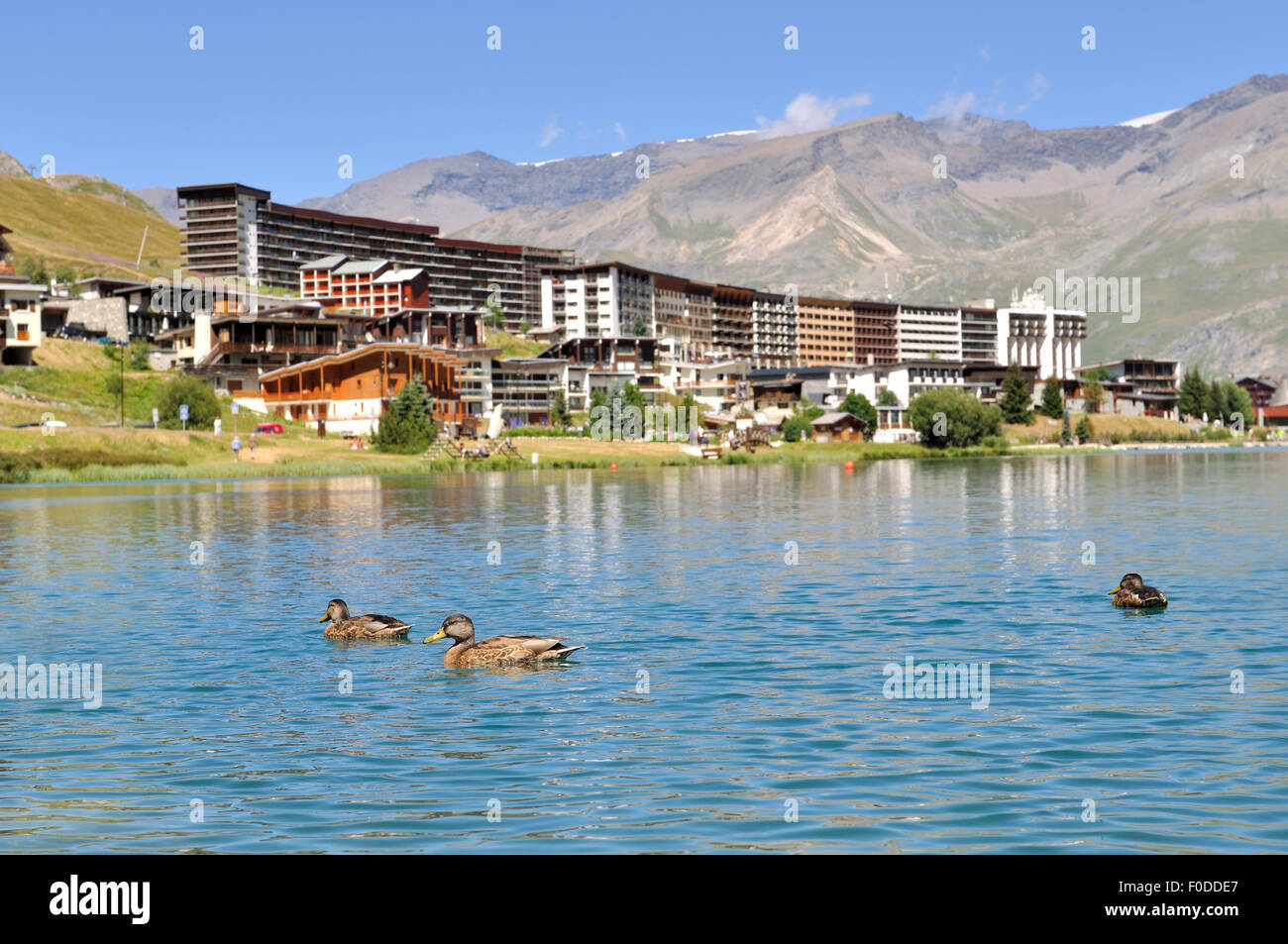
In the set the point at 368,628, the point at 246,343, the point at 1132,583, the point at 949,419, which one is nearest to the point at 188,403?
the point at 246,343

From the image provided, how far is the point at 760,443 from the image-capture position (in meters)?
154

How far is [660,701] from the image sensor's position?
18625 mm

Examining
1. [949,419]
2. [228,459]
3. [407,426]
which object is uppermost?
[949,419]

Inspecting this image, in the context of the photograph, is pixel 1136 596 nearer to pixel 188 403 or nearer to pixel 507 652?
pixel 507 652

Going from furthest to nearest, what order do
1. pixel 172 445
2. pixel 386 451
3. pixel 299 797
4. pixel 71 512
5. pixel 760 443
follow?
pixel 760 443 → pixel 386 451 → pixel 172 445 → pixel 71 512 → pixel 299 797

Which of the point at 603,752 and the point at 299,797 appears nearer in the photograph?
the point at 299,797

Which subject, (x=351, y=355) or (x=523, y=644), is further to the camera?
(x=351, y=355)

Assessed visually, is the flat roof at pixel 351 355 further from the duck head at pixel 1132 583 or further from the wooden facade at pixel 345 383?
the duck head at pixel 1132 583

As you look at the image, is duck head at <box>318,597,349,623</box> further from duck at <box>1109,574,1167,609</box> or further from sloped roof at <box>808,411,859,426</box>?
sloped roof at <box>808,411,859,426</box>

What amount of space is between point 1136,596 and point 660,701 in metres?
12.6
